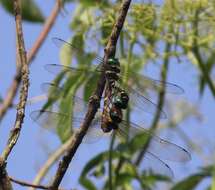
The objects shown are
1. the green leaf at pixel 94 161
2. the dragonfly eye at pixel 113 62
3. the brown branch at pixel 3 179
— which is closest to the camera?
the brown branch at pixel 3 179

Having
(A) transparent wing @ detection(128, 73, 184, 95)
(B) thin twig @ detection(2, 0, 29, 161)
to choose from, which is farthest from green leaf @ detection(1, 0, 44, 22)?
(B) thin twig @ detection(2, 0, 29, 161)

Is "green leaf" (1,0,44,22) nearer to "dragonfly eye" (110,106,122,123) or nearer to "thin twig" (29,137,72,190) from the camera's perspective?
"thin twig" (29,137,72,190)

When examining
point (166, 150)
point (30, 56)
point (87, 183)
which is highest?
point (30, 56)

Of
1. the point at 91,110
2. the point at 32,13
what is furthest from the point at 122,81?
the point at 32,13

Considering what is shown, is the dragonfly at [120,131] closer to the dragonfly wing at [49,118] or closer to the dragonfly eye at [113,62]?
the dragonfly wing at [49,118]

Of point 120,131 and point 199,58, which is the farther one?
point 199,58

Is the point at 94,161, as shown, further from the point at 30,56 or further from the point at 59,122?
the point at 59,122

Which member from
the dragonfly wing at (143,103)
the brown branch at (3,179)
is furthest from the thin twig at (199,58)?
the brown branch at (3,179)
